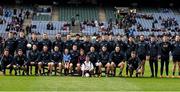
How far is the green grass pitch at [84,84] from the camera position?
17.5m

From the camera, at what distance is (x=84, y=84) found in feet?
61.7

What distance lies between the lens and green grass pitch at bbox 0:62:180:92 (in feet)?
57.4

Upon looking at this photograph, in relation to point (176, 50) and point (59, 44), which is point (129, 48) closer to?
point (176, 50)

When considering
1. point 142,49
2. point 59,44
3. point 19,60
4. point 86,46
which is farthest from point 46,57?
point 142,49

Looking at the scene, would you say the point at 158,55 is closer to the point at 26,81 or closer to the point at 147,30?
the point at 26,81

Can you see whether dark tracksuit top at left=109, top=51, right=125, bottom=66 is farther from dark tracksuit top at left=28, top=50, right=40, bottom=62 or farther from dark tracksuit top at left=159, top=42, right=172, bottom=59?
dark tracksuit top at left=28, top=50, right=40, bottom=62

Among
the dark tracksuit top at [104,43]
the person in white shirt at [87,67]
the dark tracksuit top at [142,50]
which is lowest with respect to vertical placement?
the person in white shirt at [87,67]

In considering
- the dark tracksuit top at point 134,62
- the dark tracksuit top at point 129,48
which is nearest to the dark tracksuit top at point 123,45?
the dark tracksuit top at point 129,48

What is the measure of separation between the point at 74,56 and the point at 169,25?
32.8 m

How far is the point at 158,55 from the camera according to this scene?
22516 millimetres

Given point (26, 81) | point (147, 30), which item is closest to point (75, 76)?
point (26, 81)

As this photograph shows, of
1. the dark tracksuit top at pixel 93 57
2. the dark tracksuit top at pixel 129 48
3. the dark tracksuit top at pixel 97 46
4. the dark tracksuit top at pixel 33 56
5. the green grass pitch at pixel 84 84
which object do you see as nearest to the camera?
the green grass pitch at pixel 84 84

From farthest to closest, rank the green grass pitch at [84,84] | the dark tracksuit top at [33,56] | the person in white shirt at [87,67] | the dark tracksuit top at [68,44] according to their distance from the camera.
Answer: the dark tracksuit top at [68,44], the dark tracksuit top at [33,56], the person in white shirt at [87,67], the green grass pitch at [84,84]

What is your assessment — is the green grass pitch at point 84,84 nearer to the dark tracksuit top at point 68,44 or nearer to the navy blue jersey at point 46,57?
the navy blue jersey at point 46,57
